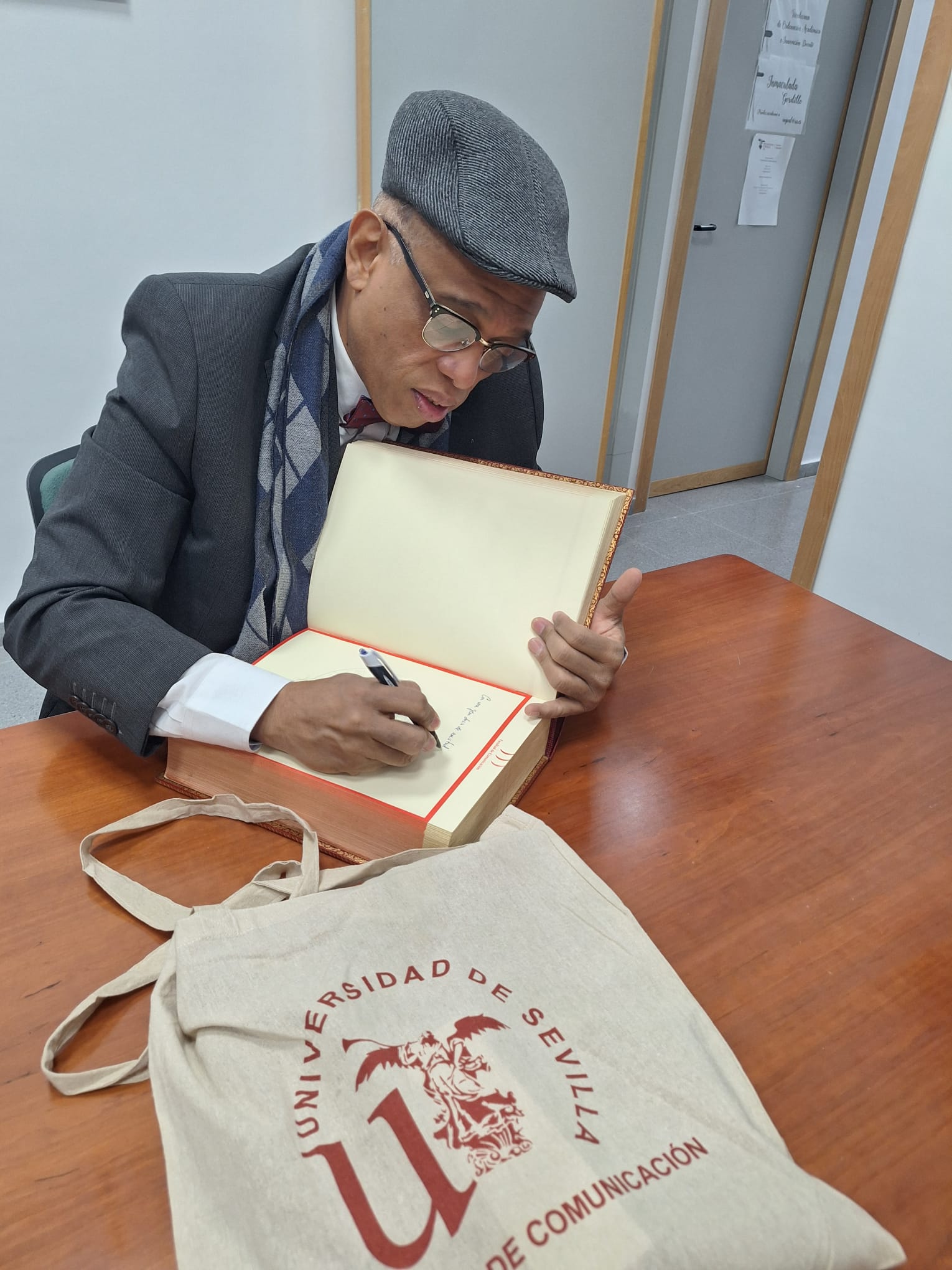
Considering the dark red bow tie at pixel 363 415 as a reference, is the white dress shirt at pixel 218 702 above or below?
below

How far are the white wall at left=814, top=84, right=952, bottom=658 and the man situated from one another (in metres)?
1.07

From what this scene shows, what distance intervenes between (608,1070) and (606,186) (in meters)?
2.82

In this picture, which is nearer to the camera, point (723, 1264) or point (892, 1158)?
point (723, 1264)

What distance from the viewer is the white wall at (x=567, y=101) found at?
2.15 m

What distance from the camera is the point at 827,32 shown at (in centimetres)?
311

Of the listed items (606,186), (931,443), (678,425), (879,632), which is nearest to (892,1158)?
(879,632)

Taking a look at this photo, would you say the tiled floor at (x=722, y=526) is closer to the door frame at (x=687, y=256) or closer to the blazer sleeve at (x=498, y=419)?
the door frame at (x=687, y=256)

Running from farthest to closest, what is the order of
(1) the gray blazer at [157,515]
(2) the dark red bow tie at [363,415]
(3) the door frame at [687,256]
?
1. (3) the door frame at [687,256]
2. (2) the dark red bow tie at [363,415]
3. (1) the gray blazer at [157,515]

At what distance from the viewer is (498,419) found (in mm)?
1216

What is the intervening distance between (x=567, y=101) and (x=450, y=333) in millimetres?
2042

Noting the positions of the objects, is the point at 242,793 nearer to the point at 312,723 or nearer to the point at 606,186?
the point at 312,723
